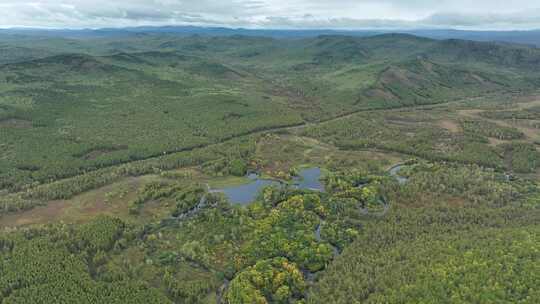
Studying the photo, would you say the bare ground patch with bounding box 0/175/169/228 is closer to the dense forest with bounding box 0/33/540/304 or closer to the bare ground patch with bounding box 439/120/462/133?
the dense forest with bounding box 0/33/540/304

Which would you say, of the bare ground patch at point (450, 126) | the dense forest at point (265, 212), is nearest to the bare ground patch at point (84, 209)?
the dense forest at point (265, 212)

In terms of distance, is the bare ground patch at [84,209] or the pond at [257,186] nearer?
the bare ground patch at [84,209]

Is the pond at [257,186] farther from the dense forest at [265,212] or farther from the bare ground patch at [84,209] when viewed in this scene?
the bare ground patch at [84,209]

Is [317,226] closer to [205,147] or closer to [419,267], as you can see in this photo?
[419,267]

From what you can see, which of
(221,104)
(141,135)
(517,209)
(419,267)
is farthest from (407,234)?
(221,104)

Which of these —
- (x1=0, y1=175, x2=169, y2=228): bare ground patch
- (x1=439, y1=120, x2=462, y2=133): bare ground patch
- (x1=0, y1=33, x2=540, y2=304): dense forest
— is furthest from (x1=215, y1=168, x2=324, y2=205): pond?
(x1=439, y1=120, x2=462, y2=133): bare ground patch

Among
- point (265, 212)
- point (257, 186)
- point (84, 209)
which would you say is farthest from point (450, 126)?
point (84, 209)

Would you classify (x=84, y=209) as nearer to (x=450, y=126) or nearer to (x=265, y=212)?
(x=265, y=212)

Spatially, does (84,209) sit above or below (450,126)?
below
